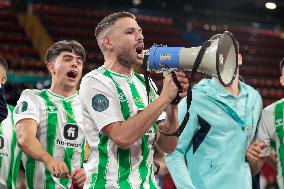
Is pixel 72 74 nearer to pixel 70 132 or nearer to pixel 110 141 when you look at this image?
pixel 70 132

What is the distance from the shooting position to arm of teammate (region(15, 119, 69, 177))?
127 inches

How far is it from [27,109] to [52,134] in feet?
0.73

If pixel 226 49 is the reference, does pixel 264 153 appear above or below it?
below

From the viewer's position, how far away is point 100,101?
9.05 feet

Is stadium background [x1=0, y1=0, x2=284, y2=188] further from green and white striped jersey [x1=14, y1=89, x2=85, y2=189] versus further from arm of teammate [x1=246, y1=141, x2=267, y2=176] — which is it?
arm of teammate [x1=246, y1=141, x2=267, y2=176]

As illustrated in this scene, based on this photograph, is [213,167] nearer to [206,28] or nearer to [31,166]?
[31,166]

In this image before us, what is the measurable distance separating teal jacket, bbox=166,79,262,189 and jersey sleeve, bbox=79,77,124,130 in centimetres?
84

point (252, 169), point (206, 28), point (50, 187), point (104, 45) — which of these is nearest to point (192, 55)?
point (104, 45)

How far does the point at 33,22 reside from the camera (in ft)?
57.8

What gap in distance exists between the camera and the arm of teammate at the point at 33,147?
322cm

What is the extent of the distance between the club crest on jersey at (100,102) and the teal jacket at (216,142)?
34.3 inches

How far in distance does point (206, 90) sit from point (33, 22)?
14444mm

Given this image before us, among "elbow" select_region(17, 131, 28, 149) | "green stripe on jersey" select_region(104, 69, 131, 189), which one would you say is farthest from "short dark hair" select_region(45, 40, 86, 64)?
"green stripe on jersey" select_region(104, 69, 131, 189)

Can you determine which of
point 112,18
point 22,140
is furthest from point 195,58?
point 22,140
